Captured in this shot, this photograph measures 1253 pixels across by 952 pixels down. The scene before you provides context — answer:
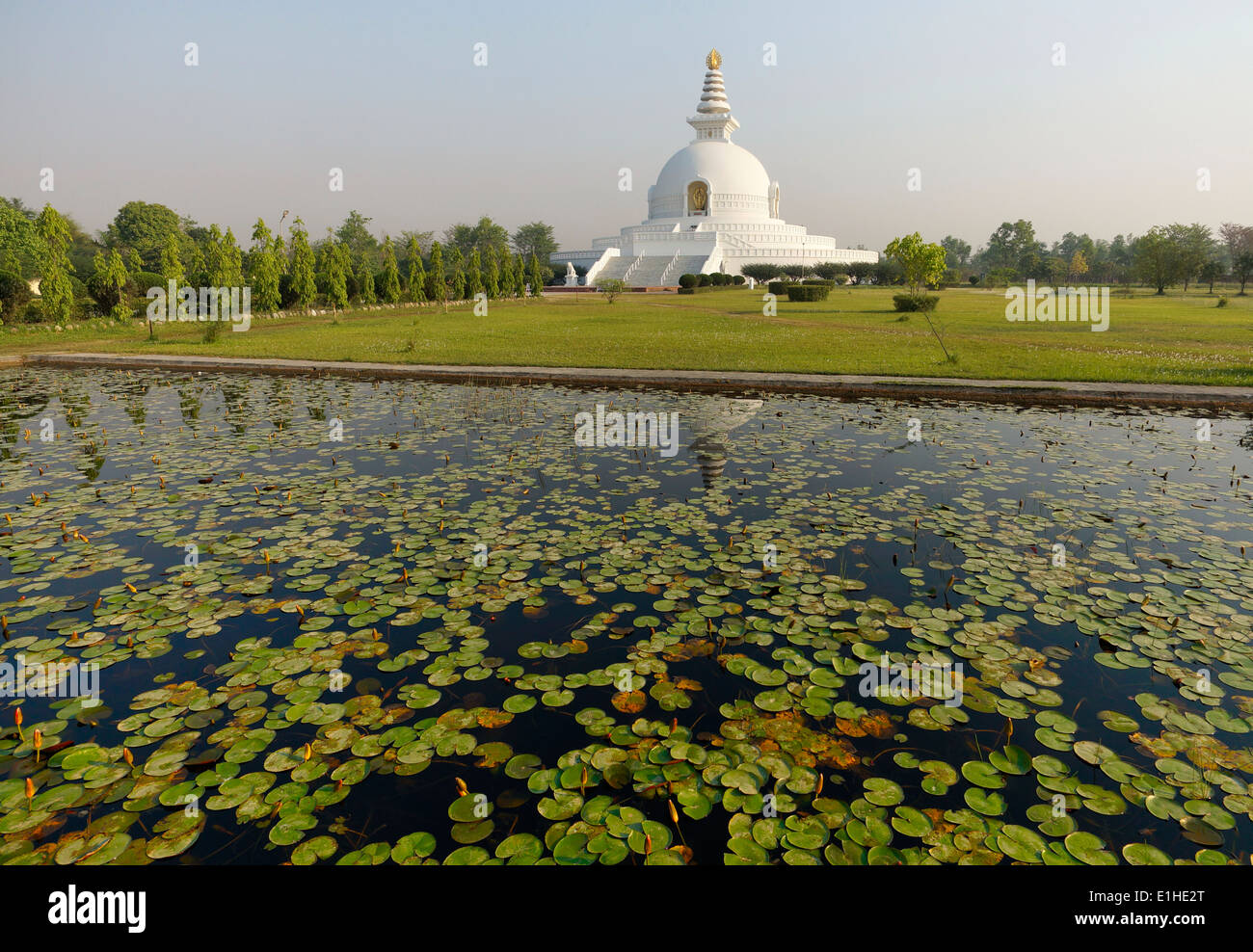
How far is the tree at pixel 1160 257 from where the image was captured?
46844 millimetres

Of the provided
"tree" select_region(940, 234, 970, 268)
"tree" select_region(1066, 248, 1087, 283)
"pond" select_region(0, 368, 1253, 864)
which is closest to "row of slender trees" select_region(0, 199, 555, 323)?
"pond" select_region(0, 368, 1253, 864)

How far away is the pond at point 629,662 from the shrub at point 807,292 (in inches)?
1122

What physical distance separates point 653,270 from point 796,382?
44.5 m

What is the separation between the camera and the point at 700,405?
11.5m

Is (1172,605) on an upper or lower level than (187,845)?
upper

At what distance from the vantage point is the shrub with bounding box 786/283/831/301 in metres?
34.8

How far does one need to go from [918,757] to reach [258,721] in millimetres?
3363

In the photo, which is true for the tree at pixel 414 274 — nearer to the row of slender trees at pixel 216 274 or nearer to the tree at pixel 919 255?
the row of slender trees at pixel 216 274

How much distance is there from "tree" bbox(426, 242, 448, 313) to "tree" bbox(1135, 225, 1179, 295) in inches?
1990

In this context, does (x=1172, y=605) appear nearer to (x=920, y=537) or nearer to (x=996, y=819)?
(x=920, y=537)

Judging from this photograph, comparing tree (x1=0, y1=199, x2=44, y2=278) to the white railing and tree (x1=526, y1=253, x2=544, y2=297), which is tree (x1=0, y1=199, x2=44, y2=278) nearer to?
tree (x1=526, y1=253, x2=544, y2=297)

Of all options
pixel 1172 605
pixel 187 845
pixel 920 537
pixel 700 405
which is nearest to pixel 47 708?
pixel 187 845

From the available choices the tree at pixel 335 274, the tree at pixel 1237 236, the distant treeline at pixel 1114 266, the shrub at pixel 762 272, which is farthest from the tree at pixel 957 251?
the tree at pixel 335 274

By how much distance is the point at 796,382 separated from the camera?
12.7 m
